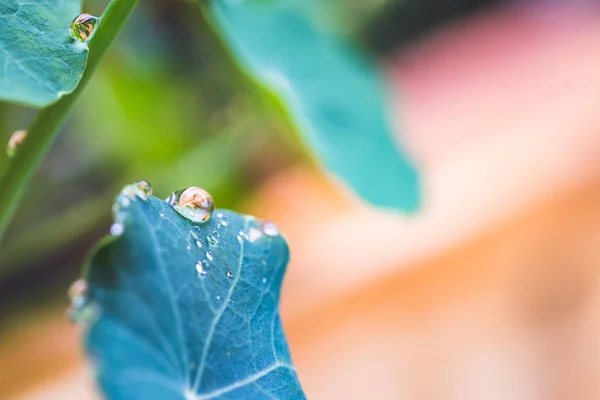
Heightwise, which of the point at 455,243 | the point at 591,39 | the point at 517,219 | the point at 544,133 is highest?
the point at 591,39

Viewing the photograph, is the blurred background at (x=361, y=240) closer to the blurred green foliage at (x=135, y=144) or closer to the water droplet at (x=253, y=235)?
the blurred green foliage at (x=135, y=144)

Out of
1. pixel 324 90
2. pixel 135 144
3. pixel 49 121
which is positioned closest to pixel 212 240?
pixel 49 121

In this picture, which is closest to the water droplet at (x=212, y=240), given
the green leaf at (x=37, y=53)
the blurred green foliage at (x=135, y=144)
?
the green leaf at (x=37, y=53)

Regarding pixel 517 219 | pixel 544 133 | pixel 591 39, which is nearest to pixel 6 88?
pixel 517 219

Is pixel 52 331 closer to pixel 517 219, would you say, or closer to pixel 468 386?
pixel 468 386

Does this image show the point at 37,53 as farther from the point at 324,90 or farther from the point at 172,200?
the point at 324,90

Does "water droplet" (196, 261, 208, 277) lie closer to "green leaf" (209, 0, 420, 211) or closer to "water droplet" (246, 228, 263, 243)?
"water droplet" (246, 228, 263, 243)

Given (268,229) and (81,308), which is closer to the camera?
(81,308)
